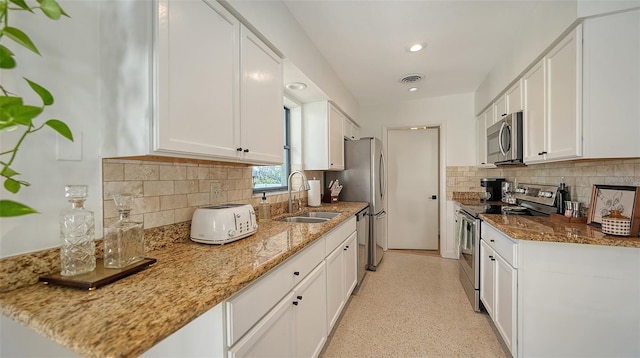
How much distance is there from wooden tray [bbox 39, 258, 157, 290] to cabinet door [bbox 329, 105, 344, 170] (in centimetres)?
224

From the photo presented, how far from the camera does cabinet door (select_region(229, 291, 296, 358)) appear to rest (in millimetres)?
952

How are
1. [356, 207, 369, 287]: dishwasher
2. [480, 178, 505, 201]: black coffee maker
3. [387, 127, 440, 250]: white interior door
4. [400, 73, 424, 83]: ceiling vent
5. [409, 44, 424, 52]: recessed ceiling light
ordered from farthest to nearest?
[387, 127, 440, 250]: white interior door < [480, 178, 505, 201]: black coffee maker < [400, 73, 424, 83]: ceiling vent < [356, 207, 369, 287]: dishwasher < [409, 44, 424, 52]: recessed ceiling light

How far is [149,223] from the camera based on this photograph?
1.24 m

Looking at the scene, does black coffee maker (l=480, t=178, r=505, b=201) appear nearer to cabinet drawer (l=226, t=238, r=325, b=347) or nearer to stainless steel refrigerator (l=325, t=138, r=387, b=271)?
stainless steel refrigerator (l=325, t=138, r=387, b=271)

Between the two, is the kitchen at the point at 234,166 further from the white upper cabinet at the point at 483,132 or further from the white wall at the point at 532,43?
the white upper cabinet at the point at 483,132

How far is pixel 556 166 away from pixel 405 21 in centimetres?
187

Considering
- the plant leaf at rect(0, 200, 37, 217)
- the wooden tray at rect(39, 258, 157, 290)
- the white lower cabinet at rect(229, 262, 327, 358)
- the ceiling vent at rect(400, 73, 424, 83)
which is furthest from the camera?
the ceiling vent at rect(400, 73, 424, 83)

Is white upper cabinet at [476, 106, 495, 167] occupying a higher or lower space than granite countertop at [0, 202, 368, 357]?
higher

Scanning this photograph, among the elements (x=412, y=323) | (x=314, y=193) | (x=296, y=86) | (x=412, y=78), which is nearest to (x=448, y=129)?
(x=412, y=78)

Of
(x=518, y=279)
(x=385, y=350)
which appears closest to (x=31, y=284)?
(x=385, y=350)

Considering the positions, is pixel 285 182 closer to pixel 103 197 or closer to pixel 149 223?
pixel 149 223

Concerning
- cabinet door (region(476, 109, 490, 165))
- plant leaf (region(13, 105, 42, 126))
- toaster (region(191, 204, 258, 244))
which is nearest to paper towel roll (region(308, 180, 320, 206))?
toaster (region(191, 204, 258, 244))

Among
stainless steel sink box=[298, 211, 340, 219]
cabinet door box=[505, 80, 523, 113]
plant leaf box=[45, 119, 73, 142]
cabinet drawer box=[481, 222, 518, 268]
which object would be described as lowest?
cabinet drawer box=[481, 222, 518, 268]

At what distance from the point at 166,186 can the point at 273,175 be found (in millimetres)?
1305
